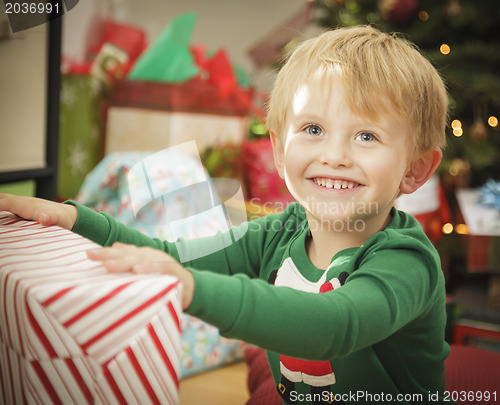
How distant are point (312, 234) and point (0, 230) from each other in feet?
0.81

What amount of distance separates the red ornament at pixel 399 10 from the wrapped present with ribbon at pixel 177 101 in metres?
0.48

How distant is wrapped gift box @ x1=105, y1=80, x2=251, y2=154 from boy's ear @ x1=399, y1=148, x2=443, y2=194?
170mm

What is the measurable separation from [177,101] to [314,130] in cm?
37

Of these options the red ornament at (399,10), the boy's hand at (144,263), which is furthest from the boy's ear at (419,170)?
the red ornament at (399,10)

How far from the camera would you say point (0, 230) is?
37 centimetres

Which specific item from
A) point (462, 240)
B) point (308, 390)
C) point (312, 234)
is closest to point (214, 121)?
point (312, 234)

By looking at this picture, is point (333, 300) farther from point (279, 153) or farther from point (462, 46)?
point (462, 46)

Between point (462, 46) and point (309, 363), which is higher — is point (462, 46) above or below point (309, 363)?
above

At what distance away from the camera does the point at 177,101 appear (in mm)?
729

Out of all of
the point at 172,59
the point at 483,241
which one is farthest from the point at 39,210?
the point at 483,241

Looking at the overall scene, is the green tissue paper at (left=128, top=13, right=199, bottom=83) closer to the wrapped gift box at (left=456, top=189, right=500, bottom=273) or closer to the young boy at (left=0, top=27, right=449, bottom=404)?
the young boy at (left=0, top=27, right=449, bottom=404)

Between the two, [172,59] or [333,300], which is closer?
[333,300]

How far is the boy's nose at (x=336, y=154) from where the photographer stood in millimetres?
379

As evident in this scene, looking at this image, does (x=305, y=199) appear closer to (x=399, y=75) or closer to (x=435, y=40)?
(x=399, y=75)
